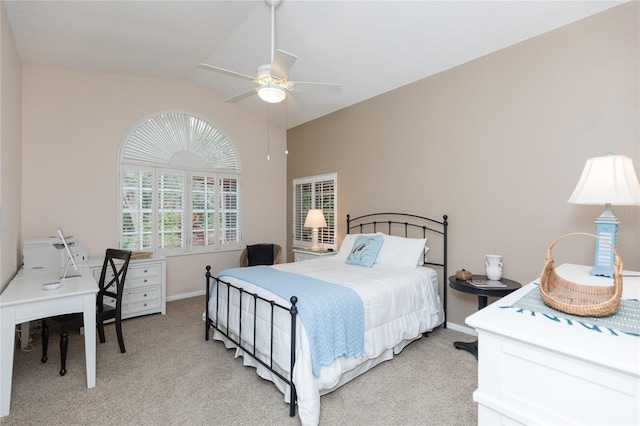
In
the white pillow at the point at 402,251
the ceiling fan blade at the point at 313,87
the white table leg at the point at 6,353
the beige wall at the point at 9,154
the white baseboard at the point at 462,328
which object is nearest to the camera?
the white table leg at the point at 6,353

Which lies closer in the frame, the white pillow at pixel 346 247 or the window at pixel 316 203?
the white pillow at pixel 346 247

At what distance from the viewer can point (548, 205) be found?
2.83 metres

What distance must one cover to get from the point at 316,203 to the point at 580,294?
408cm

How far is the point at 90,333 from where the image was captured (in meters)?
2.30

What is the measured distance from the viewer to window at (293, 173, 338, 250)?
16.3 ft

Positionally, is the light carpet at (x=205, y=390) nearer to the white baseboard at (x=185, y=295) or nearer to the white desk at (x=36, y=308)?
the white desk at (x=36, y=308)

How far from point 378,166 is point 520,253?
6.69ft

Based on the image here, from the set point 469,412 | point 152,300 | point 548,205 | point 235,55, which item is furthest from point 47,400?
point 548,205

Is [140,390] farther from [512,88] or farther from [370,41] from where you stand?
[512,88]

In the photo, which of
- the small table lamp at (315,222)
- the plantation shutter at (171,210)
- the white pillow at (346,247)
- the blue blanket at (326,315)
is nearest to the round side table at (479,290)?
the blue blanket at (326,315)

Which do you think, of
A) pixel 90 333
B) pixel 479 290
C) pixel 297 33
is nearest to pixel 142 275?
pixel 90 333

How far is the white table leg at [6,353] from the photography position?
197 cm

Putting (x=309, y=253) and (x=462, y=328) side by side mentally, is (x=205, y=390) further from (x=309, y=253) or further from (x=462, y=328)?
(x=462, y=328)

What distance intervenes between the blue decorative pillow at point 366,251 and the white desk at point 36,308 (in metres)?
2.48
